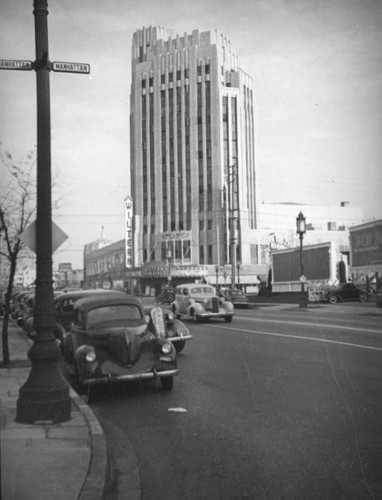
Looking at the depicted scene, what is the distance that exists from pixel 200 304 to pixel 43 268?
49.6ft

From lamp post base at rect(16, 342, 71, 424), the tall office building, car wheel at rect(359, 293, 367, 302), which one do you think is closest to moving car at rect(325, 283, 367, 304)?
car wheel at rect(359, 293, 367, 302)

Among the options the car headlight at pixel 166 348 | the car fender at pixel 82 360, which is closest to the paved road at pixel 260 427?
the car fender at pixel 82 360

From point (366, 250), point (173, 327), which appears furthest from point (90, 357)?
point (366, 250)

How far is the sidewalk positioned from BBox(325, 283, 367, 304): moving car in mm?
29306

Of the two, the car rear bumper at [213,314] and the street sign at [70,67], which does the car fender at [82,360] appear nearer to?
the street sign at [70,67]

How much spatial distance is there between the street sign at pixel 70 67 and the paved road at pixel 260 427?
463 centimetres

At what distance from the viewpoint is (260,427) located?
19.1ft

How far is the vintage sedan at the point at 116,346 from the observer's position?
760 cm

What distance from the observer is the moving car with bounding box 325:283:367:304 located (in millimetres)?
33812

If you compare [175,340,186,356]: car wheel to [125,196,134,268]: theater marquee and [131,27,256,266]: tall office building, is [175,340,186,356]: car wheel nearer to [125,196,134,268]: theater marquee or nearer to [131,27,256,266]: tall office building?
[125,196,134,268]: theater marquee

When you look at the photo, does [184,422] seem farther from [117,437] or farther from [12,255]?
[12,255]

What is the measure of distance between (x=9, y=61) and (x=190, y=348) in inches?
347

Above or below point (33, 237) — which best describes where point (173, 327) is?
below

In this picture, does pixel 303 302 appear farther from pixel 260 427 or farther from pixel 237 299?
pixel 260 427
